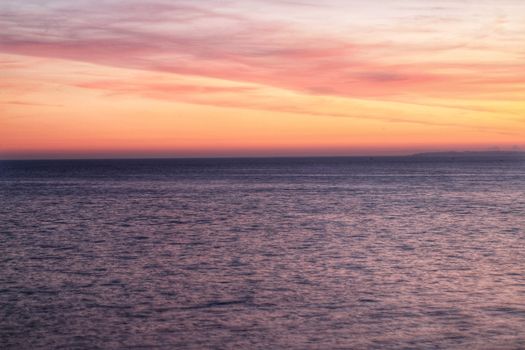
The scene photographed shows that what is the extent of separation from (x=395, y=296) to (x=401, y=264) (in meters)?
7.22

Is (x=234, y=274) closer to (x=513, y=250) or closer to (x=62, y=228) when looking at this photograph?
(x=513, y=250)

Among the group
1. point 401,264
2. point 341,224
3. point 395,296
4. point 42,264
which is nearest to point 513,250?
point 401,264

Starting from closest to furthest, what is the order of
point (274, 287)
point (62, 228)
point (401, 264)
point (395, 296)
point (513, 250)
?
point (395, 296) → point (274, 287) → point (401, 264) → point (513, 250) → point (62, 228)

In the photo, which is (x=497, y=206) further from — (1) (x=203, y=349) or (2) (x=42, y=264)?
(1) (x=203, y=349)

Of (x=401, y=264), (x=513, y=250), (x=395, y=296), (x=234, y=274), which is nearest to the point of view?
(x=395, y=296)

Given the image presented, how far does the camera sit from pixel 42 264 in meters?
30.1

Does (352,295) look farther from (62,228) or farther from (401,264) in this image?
(62,228)

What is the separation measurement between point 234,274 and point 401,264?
801 cm

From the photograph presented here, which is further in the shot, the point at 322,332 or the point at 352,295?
the point at 352,295

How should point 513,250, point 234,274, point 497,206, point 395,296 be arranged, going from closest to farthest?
point 395,296, point 234,274, point 513,250, point 497,206

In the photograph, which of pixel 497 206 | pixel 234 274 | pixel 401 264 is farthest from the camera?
pixel 497 206

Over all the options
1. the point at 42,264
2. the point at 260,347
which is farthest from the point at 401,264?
the point at 42,264

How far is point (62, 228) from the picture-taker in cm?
4644

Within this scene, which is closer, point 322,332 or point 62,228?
point 322,332
